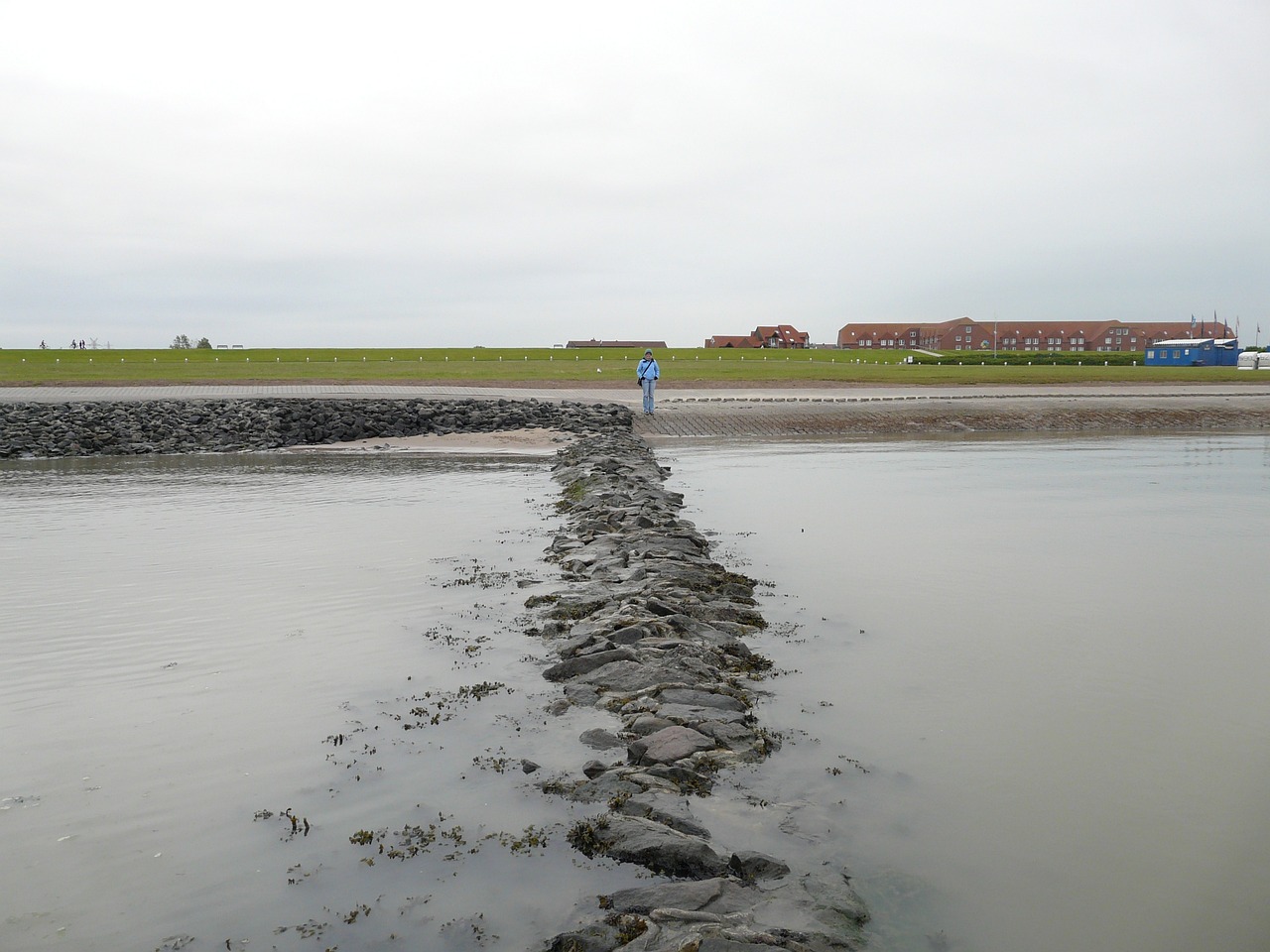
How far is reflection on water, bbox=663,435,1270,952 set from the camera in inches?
171

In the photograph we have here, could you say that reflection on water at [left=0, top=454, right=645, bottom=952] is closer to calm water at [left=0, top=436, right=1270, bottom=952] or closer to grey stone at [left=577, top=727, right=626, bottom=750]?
calm water at [left=0, top=436, right=1270, bottom=952]

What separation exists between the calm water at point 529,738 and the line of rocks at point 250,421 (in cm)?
1592

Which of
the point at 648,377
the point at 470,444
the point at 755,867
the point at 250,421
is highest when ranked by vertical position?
the point at 648,377

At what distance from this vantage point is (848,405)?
36312 mm

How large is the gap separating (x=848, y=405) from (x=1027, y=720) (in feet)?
100

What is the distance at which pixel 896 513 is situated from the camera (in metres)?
15.1

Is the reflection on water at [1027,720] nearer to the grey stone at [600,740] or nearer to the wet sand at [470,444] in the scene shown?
the grey stone at [600,740]

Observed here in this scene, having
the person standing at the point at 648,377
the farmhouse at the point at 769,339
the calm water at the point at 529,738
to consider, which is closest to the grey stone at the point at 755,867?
the calm water at the point at 529,738

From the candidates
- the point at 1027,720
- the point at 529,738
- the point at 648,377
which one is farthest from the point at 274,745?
the point at 648,377

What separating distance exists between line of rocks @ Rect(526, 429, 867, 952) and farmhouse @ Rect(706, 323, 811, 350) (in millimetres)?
130225

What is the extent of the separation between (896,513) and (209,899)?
1226 centimetres

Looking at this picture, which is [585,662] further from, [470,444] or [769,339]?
[769,339]

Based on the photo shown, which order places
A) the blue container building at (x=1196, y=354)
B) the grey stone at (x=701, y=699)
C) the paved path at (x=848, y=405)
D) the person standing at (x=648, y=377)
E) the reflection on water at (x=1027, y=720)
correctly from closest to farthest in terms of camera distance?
the reflection on water at (x=1027, y=720) → the grey stone at (x=701, y=699) → the person standing at (x=648, y=377) → the paved path at (x=848, y=405) → the blue container building at (x=1196, y=354)

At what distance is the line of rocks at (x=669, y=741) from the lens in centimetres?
395
